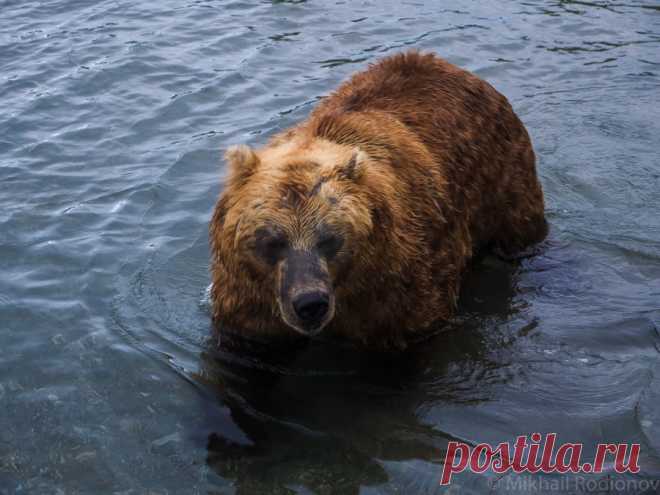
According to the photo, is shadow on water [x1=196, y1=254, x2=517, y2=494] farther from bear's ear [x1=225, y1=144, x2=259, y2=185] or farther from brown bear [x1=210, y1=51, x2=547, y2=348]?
bear's ear [x1=225, y1=144, x2=259, y2=185]

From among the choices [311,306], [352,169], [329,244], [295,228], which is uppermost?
[352,169]

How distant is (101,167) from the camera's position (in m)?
8.53

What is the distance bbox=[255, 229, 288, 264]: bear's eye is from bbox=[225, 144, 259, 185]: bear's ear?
403 millimetres

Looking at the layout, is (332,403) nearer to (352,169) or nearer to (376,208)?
(376,208)

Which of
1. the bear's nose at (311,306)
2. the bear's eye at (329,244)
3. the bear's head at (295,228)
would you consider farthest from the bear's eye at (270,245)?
the bear's nose at (311,306)

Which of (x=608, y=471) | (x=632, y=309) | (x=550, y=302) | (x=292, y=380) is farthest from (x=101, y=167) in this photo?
(x=608, y=471)

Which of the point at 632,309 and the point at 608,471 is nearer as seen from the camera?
the point at 608,471

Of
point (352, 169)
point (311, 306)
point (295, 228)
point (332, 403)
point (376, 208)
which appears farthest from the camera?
point (332, 403)

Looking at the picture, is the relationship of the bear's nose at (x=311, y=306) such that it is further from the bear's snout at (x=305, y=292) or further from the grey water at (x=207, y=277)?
the grey water at (x=207, y=277)

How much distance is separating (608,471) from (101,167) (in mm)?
5450

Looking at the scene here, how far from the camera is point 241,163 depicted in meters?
5.10

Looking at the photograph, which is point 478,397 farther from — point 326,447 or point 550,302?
point 550,302

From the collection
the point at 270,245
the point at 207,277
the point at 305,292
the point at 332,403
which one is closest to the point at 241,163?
the point at 270,245

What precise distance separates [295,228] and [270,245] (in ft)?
0.55
